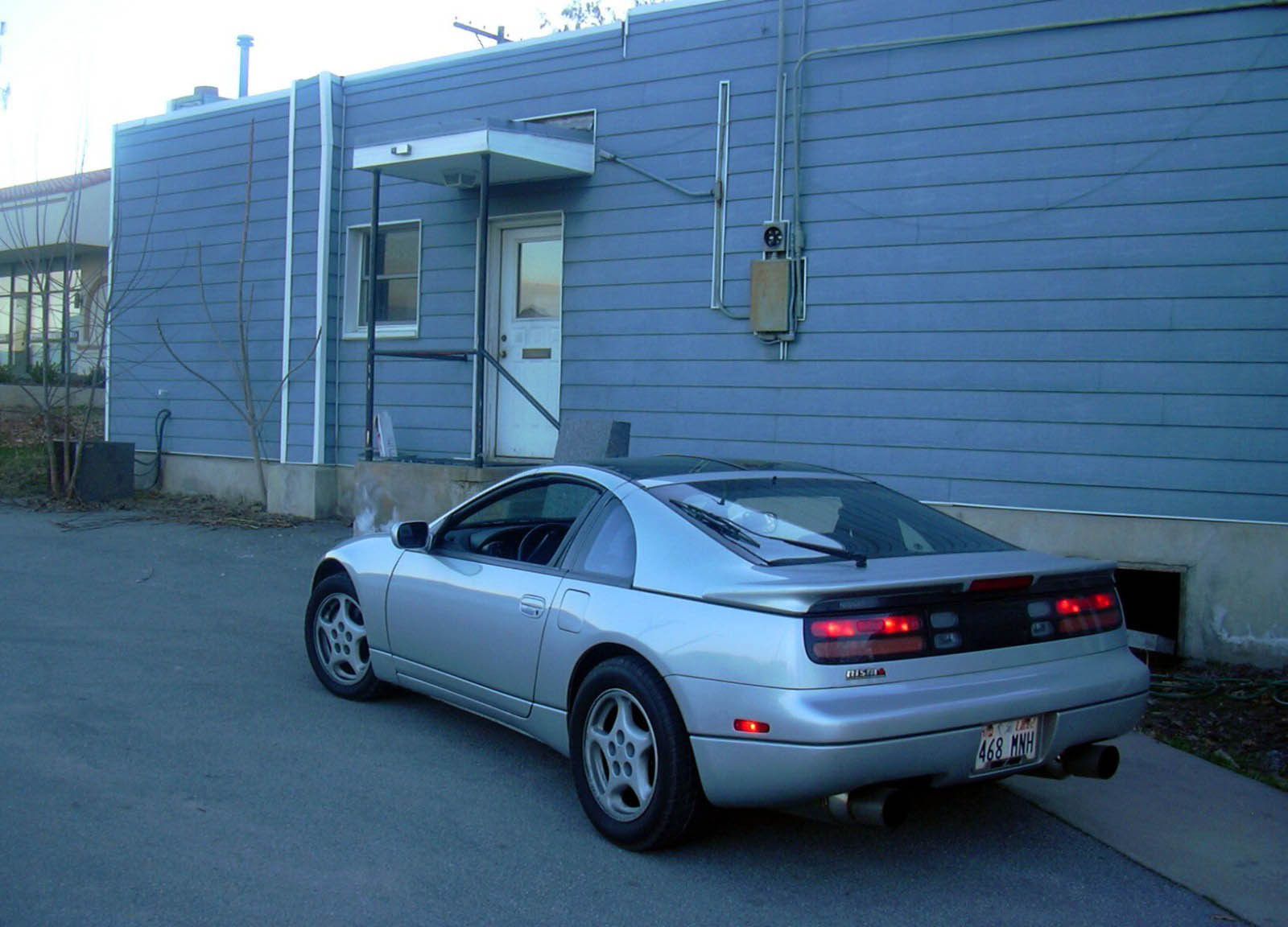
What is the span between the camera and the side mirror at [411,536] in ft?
19.2

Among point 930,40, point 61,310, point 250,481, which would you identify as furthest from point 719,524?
point 61,310

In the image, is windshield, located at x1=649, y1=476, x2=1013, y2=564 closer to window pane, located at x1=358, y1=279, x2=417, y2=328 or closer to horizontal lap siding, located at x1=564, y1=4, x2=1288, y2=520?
horizontal lap siding, located at x1=564, y1=4, x2=1288, y2=520

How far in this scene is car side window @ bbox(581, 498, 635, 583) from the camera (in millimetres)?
4762

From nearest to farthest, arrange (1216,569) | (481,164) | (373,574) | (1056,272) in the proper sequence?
(373,574)
(1216,569)
(1056,272)
(481,164)

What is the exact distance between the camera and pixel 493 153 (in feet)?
34.6

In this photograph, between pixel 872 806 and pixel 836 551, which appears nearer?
pixel 872 806

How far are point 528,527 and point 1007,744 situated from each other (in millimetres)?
2617

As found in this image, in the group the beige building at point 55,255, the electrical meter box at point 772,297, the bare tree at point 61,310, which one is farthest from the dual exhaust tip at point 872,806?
the beige building at point 55,255

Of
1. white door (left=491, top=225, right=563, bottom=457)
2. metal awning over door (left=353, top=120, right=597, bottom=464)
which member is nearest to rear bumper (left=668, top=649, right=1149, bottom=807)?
metal awning over door (left=353, top=120, right=597, bottom=464)

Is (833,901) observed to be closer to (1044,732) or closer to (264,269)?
(1044,732)

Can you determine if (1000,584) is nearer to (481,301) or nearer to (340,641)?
(340,641)

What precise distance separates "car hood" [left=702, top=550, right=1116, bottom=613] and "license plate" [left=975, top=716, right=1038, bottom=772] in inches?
19.7

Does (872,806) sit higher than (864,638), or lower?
lower

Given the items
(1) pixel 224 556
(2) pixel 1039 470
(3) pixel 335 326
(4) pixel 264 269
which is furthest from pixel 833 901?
(4) pixel 264 269
